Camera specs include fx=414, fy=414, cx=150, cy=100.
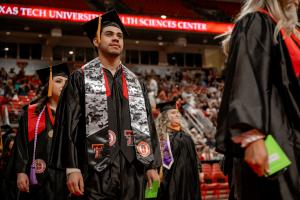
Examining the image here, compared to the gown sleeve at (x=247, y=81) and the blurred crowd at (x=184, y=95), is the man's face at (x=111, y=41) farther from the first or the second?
the blurred crowd at (x=184, y=95)

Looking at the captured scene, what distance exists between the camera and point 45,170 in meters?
4.32

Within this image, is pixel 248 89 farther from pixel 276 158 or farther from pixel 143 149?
pixel 143 149

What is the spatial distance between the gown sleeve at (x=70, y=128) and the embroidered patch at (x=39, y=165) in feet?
4.05

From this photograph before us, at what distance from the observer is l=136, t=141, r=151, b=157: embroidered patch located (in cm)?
318

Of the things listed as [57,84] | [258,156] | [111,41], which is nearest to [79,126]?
[111,41]

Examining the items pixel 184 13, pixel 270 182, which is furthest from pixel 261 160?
pixel 184 13

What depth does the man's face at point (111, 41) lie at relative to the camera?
345 centimetres

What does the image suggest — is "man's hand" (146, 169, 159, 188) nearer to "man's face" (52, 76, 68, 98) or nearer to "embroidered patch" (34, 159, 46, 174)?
"embroidered patch" (34, 159, 46, 174)

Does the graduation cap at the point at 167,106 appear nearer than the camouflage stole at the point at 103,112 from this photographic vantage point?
No

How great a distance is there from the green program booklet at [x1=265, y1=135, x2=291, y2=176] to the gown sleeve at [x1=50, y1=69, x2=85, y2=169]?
163 centimetres

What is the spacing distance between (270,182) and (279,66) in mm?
547

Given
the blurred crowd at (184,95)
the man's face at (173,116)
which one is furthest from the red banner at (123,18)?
the man's face at (173,116)

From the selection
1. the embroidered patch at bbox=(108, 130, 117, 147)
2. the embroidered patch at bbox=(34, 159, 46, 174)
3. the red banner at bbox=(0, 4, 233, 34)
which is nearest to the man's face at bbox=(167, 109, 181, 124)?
the embroidered patch at bbox=(34, 159, 46, 174)

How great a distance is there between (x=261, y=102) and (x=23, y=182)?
3.05 metres
